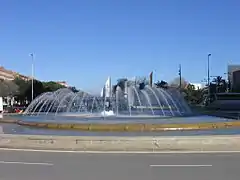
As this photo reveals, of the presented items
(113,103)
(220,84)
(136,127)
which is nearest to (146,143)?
(136,127)

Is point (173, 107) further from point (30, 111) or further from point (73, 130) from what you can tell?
point (73, 130)

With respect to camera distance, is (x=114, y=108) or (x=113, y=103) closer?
(x=114, y=108)
